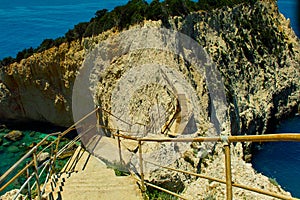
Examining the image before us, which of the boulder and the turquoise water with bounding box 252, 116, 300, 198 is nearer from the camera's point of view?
the turquoise water with bounding box 252, 116, 300, 198

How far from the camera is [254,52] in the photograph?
25750mm

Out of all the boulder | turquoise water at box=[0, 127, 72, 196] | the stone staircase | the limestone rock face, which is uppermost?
the limestone rock face

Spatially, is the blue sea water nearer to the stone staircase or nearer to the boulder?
the boulder

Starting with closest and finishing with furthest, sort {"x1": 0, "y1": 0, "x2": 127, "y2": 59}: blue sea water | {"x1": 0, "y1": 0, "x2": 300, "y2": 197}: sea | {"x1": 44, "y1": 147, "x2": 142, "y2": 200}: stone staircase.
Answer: {"x1": 44, "y1": 147, "x2": 142, "y2": 200}: stone staircase → {"x1": 0, "y1": 0, "x2": 300, "y2": 197}: sea → {"x1": 0, "y1": 0, "x2": 127, "y2": 59}: blue sea water

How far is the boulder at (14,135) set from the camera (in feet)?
79.8

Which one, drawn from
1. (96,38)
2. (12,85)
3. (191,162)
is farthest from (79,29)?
(191,162)

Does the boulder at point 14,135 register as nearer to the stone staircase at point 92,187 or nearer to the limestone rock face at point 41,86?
the limestone rock face at point 41,86

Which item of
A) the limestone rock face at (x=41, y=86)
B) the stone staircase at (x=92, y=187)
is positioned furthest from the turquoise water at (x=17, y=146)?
the stone staircase at (x=92, y=187)

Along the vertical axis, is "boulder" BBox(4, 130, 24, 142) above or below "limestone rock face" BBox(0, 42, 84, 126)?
below

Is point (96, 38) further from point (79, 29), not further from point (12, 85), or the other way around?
point (12, 85)

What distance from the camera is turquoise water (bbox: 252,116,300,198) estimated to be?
18.3 meters

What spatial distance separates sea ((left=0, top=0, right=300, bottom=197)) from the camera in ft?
66.7

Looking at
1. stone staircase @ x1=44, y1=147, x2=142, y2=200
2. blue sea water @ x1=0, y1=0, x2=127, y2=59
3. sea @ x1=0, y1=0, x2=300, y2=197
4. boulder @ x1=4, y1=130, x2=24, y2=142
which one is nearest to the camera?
stone staircase @ x1=44, y1=147, x2=142, y2=200

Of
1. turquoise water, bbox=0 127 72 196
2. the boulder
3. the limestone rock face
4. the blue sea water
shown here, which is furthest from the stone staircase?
the blue sea water
